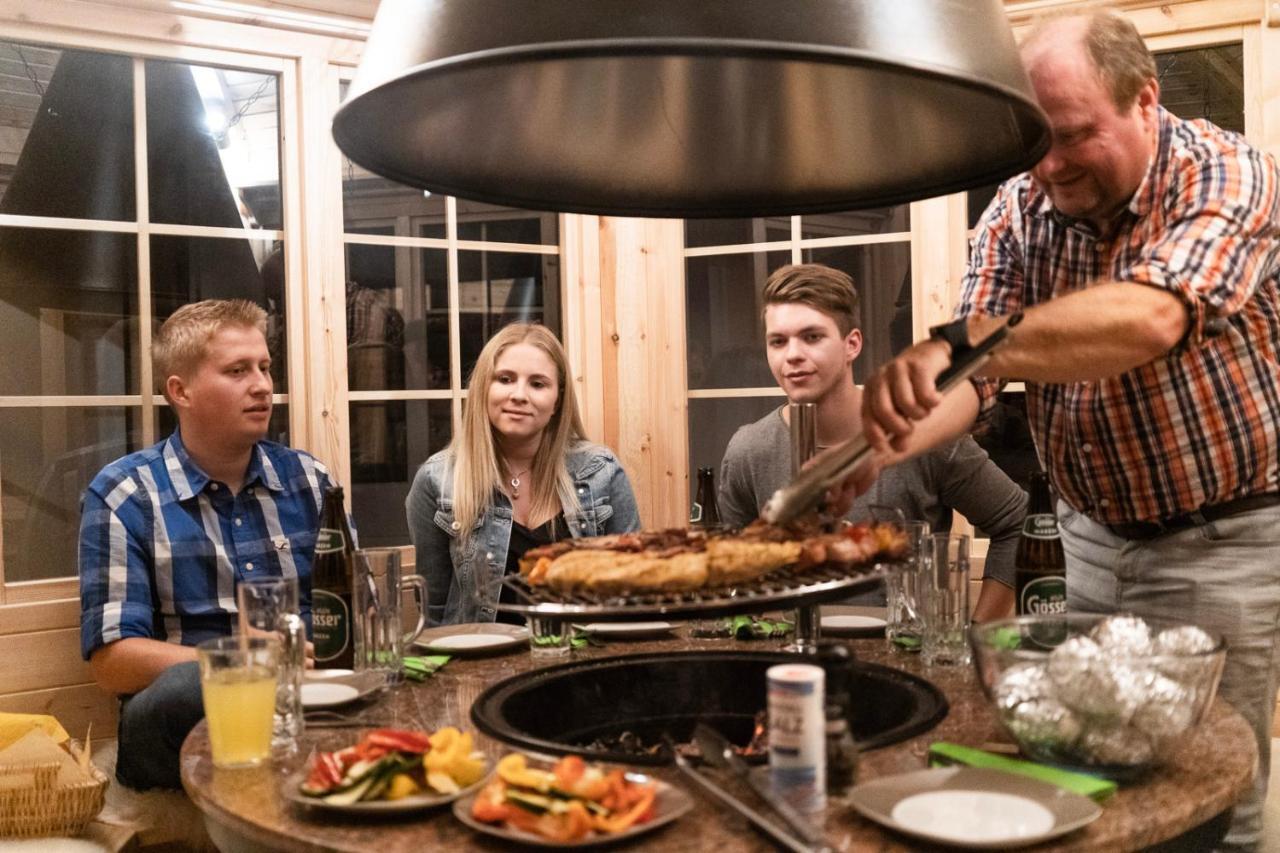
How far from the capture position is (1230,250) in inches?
61.3

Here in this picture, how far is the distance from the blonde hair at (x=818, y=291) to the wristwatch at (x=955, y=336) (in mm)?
1455

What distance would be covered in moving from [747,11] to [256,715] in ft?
3.27

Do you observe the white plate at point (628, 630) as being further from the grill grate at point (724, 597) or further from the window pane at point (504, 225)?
the window pane at point (504, 225)

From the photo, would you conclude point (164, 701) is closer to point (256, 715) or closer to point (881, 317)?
point (256, 715)

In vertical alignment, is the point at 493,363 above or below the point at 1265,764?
above

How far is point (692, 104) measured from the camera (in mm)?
1512

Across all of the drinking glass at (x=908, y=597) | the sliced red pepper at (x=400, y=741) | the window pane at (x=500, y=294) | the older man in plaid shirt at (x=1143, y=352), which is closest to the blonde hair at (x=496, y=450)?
the window pane at (x=500, y=294)

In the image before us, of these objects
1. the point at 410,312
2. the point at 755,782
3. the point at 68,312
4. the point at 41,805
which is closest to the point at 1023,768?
the point at 755,782

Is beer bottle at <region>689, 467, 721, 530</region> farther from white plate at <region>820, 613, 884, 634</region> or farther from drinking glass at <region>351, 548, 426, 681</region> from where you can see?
drinking glass at <region>351, 548, 426, 681</region>

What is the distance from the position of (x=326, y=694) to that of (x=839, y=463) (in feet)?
2.67

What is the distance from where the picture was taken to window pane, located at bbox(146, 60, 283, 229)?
314 centimetres

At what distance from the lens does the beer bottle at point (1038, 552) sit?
196 cm

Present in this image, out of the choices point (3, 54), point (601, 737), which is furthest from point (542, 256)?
point (601, 737)

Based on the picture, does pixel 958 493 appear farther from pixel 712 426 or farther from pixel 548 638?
pixel 548 638
